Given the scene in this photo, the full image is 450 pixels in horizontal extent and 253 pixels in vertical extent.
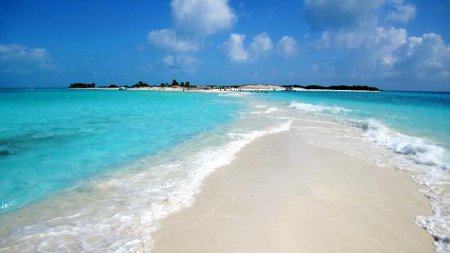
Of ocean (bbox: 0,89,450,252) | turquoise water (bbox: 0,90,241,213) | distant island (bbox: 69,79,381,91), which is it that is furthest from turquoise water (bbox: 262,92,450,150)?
distant island (bbox: 69,79,381,91)

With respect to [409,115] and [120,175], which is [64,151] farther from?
[409,115]

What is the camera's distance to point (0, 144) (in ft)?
35.3

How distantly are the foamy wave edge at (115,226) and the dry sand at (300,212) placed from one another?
0.78 feet

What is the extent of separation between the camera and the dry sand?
430 cm

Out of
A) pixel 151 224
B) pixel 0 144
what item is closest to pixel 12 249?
pixel 151 224

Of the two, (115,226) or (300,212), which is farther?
(300,212)

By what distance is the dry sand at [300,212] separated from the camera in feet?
14.1

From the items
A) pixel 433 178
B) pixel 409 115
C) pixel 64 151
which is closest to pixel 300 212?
pixel 433 178

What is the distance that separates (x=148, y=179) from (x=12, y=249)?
123 inches

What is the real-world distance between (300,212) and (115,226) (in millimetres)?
2888

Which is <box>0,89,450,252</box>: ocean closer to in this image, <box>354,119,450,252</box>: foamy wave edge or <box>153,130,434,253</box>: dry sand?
<box>354,119,450,252</box>: foamy wave edge

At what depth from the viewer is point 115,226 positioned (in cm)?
469

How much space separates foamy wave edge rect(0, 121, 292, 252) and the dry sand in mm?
239

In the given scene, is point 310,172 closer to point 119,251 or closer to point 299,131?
point 119,251
